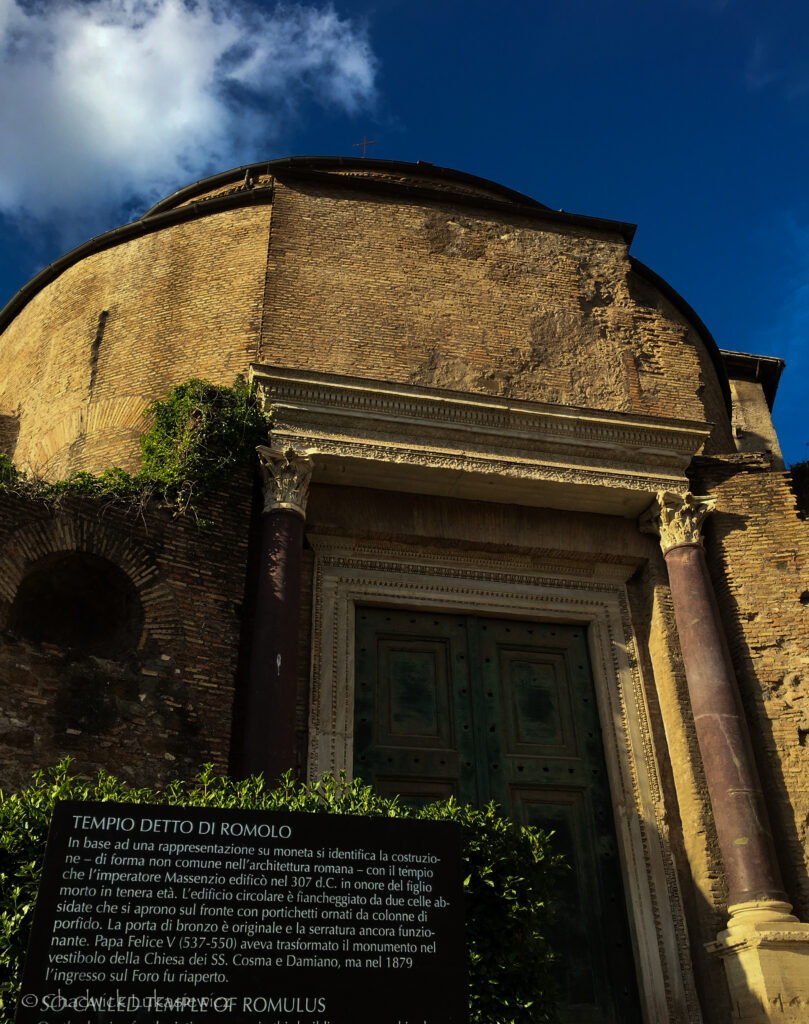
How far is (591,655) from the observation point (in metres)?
10.1

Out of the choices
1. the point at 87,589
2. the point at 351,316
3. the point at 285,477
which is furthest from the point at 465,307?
the point at 87,589

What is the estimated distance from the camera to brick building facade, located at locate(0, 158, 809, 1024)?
7.96 metres

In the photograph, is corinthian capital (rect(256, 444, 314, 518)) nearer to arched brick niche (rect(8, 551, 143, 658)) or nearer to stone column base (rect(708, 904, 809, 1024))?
arched brick niche (rect(8, 551, 143, 658))

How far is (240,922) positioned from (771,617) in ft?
23.8

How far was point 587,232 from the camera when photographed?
40.2 feet

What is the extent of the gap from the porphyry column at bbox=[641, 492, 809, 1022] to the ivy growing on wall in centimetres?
445

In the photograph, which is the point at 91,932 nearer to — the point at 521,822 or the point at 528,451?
the point at 521,822

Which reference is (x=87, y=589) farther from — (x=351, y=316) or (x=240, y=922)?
(x=240, y=922)

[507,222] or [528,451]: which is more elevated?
[507,222]

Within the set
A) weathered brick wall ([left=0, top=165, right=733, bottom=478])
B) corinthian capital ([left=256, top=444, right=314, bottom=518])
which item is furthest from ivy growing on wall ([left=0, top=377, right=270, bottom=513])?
weathered brick wall ([left=0, top=165, right=733, bottom=478])

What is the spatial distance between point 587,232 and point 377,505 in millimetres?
4976

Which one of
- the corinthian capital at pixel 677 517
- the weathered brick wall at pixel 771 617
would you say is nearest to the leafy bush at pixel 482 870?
the weathered brick wall at pixel 771 617

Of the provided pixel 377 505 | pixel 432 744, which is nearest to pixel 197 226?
pixel 377 505

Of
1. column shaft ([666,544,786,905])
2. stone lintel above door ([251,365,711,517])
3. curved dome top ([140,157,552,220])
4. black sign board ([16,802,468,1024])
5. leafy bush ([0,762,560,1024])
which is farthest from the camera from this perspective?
curved dome top ([140,157,552,220])
